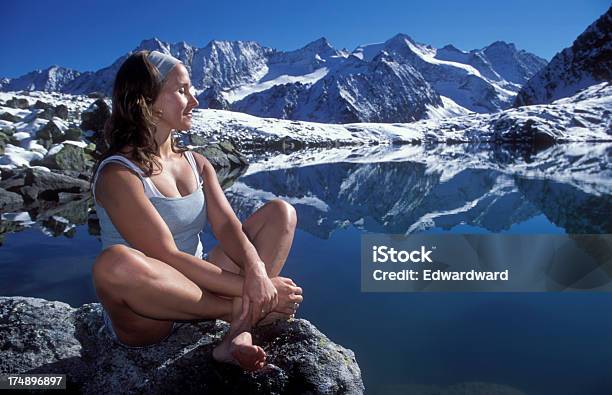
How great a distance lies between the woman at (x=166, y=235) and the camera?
2965mm

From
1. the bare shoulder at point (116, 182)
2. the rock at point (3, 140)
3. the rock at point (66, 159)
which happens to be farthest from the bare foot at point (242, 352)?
the rock at point (3, 140)

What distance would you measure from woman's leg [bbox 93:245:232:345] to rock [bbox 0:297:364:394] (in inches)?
11.1

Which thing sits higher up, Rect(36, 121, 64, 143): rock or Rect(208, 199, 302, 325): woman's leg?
Rect(36, 121, 64, 143): rock

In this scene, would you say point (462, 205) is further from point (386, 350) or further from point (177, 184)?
point (177, 184)

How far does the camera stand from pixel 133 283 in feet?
9.30

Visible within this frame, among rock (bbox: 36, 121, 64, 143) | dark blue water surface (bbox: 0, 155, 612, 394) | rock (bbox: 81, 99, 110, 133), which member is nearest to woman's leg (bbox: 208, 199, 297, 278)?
dark blue water surface (bbox: 0, 155, 612, 394)

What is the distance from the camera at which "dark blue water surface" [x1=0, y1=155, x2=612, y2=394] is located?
186 inches

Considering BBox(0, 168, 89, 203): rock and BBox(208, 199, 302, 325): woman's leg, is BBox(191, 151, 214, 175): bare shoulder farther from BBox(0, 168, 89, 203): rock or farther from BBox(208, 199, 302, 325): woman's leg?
BBox(0, 168, 89, 203): rock

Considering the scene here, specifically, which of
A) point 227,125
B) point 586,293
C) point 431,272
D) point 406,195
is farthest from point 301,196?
point 227,125

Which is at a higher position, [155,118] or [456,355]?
[155,118]

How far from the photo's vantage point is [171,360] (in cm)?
344

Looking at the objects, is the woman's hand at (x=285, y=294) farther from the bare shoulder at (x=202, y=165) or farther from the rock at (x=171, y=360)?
the bare shoulder at (x=202, y=165)

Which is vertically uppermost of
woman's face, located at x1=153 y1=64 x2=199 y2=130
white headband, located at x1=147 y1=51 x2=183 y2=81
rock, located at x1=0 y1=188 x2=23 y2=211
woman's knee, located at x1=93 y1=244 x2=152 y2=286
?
rock, located at x1=0 y1=188 x2=23 y2=211

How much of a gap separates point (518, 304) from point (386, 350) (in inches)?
108
